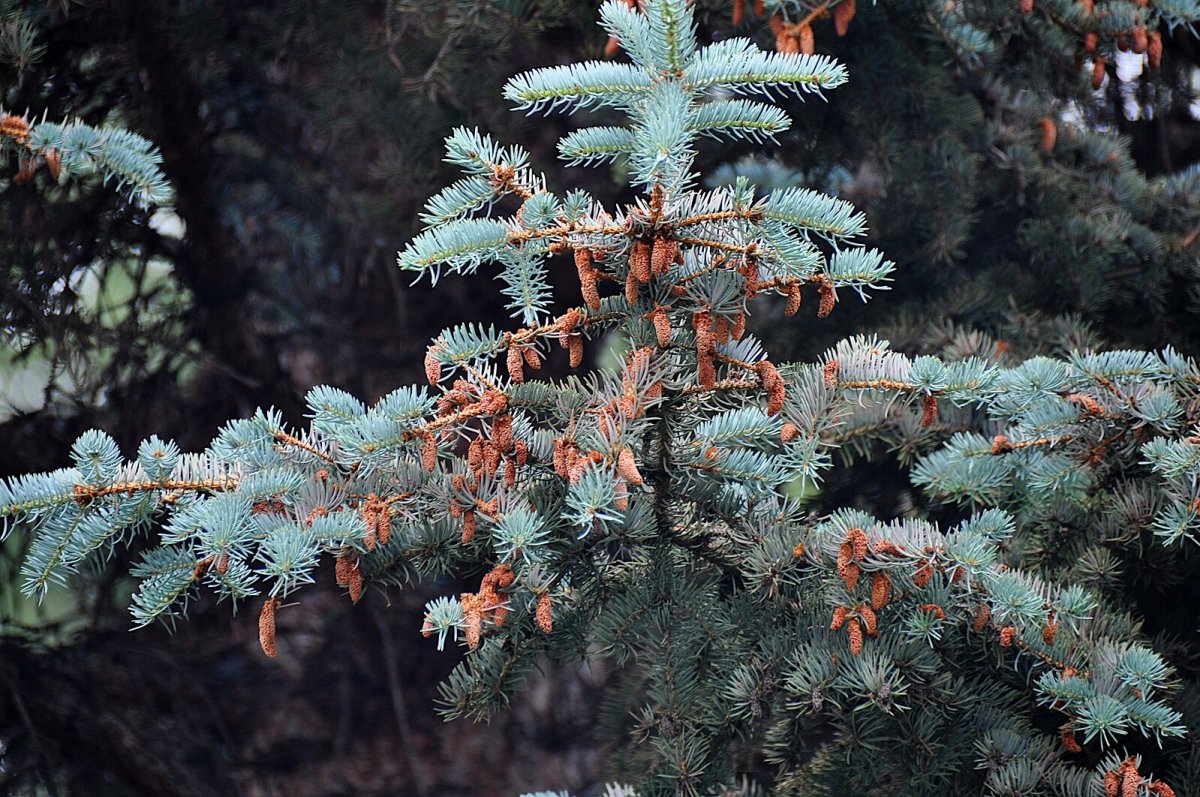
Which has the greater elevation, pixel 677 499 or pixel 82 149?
pixel 82 149

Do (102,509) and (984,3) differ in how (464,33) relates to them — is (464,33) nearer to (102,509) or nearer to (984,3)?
(984,3)

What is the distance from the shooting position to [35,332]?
2.45 metres

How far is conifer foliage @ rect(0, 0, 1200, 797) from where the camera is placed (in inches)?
46.8

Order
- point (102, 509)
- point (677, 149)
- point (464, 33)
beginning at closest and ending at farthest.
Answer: point (677, 149), point (102, 509), point (464, 33)

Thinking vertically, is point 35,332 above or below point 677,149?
above

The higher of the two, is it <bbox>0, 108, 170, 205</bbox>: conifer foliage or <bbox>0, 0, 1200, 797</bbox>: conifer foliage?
<bbox>0, 108, 170, 205</bbox>: conifer foliage

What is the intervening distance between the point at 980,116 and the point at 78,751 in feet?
8.75

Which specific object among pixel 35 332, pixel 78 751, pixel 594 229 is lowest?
pixel 78 751

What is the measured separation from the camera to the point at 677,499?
4.64 feet

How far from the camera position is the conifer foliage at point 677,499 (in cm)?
119

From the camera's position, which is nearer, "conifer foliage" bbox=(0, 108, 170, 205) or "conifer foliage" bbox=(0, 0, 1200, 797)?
"conifer foliage" bbox=(0, 0, 1200, 797)

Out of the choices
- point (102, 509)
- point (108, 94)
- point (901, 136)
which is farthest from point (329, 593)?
point (901, 136)

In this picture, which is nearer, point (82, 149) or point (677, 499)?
point (677, 499)

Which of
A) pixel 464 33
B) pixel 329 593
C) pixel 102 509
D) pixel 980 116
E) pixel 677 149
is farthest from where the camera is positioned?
pixel 329 593
